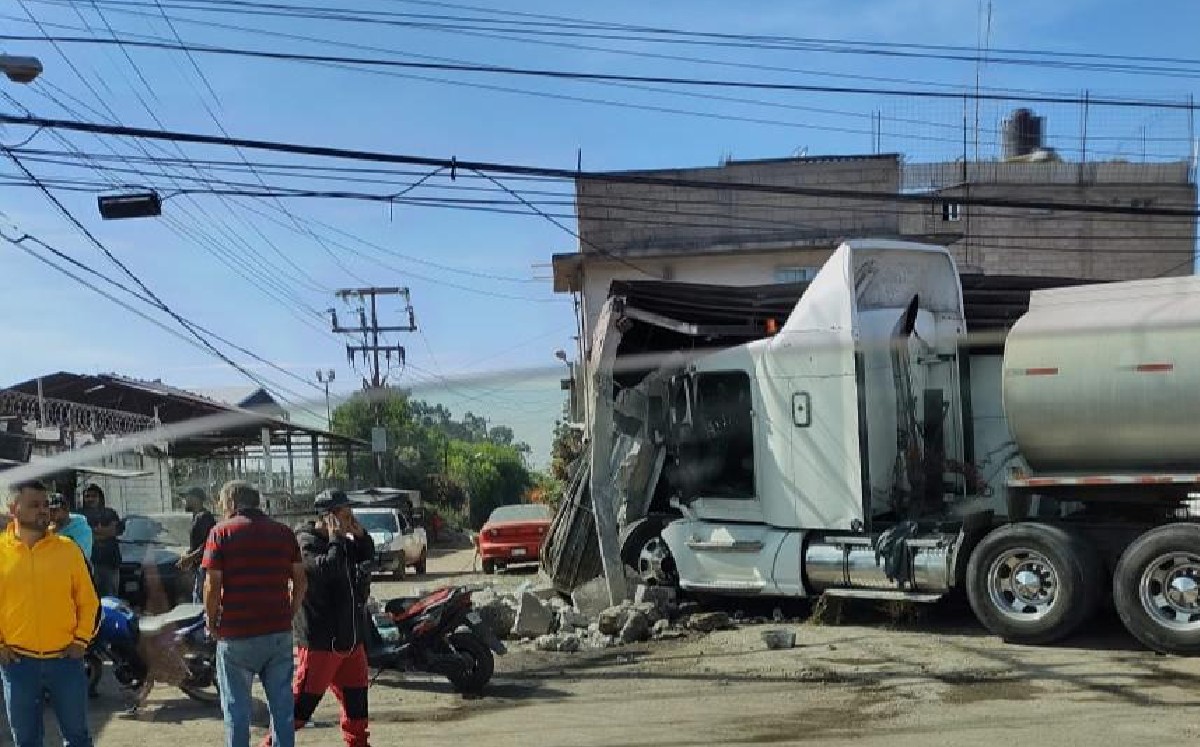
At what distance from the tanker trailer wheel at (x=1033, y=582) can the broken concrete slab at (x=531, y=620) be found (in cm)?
408

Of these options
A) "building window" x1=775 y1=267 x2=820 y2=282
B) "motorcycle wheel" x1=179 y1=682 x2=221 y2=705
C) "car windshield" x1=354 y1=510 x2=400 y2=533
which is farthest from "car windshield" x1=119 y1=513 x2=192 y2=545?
"building window" x1=775 y1=267 x2=820 y2=282

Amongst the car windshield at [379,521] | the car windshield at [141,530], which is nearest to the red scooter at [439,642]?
the car windshield at [141,530]

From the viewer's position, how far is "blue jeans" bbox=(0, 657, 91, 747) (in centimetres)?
632

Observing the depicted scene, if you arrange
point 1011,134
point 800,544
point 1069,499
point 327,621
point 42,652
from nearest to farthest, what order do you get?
1. point 42,652
2. point 327,621
3. point 1069,499
4. point 800,544
5. point 1011,134

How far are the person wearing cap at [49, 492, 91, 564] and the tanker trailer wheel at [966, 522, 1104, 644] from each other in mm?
7297

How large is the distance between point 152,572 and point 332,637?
1007 cm

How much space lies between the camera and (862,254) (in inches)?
479

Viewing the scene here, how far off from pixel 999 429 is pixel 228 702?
8.43 metres

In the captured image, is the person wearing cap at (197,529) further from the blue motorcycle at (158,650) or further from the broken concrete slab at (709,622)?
the broken concrete slab at (709,622)

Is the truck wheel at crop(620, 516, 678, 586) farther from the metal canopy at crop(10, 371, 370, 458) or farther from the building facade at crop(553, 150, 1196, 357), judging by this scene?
the building facade at crop(553, 150, 1196, 357)

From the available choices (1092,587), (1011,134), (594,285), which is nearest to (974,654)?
(1092,587)

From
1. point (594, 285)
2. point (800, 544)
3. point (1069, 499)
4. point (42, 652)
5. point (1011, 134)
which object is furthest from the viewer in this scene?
point (1011, 134)

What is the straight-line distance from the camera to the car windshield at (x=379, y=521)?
24656 millimetres

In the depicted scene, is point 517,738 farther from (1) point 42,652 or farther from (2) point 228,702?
(1) point 42,652
